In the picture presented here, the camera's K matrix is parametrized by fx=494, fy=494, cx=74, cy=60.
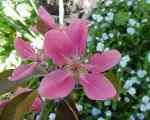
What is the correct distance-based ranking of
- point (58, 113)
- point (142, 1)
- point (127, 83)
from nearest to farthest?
point (58, 113) < point (127, 83) < point (142, 1)

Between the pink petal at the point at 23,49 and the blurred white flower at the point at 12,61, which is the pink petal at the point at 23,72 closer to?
the pink petal at the point at 23,49

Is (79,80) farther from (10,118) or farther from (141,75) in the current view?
(141,75)

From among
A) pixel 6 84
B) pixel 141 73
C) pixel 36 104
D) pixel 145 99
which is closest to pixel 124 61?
pixel 141 73

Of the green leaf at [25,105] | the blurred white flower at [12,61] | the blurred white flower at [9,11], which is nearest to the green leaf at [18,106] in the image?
the green leaf at [25,105]

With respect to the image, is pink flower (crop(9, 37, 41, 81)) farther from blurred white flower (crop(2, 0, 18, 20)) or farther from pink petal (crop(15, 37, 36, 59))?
blurred white flower (crop(2, 0, 18, 20))

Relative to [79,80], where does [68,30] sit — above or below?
above

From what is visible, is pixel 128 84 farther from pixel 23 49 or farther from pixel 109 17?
pixel 23 49

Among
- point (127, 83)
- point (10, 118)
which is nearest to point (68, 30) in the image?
point (10, 118)

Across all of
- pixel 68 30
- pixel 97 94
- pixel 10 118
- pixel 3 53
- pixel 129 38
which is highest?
pixel 68 30
